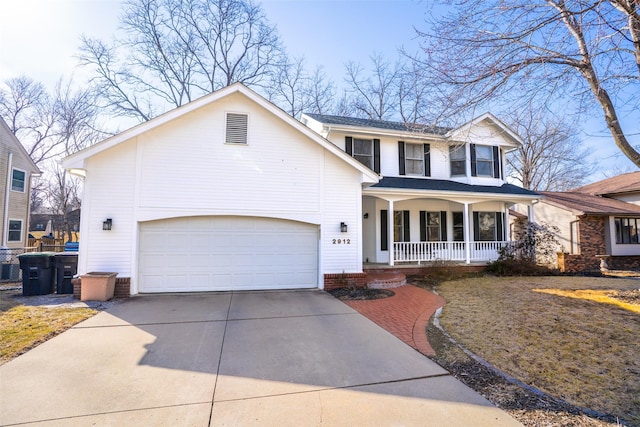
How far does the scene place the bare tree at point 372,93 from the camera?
23250 mm

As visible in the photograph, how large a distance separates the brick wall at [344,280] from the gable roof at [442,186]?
139 inches

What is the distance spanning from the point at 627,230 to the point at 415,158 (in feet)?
42.4

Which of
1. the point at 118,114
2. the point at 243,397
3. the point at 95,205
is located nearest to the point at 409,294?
the point at 243,397

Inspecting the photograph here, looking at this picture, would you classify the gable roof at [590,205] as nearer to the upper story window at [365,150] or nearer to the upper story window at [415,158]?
the upper story window at [415,158]

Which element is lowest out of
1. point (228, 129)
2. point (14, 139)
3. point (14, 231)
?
point (14, 231)

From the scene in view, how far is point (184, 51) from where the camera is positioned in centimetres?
2166

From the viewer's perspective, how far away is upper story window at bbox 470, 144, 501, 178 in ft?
46.4

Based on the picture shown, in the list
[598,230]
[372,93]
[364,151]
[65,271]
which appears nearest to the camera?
[65,271]

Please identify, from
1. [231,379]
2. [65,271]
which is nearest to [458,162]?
[231,379]

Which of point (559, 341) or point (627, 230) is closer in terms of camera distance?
point (559, 341)

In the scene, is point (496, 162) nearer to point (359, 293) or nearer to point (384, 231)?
point (384, 231)

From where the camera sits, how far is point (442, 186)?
12.7 meters

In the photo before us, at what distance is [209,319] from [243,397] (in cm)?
325

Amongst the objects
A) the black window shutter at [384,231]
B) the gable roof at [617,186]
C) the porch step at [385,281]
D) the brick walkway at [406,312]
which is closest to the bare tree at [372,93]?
the black window shutter at [384,231]
